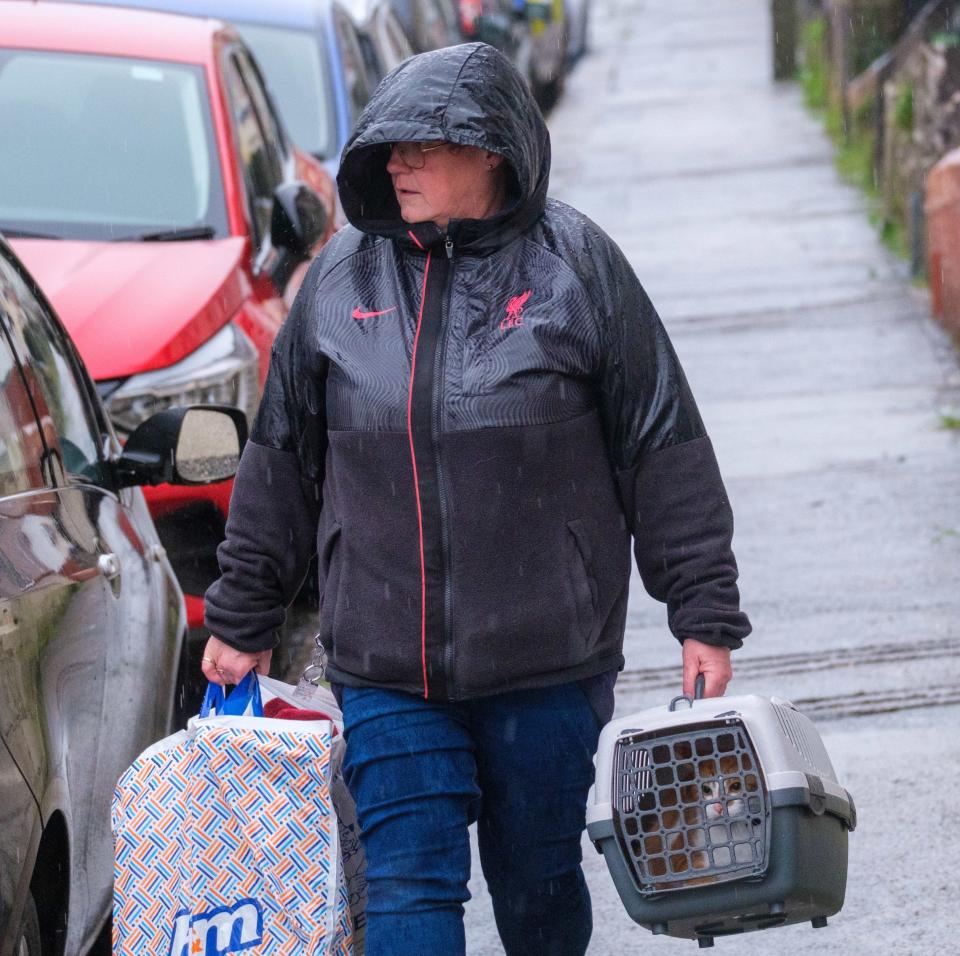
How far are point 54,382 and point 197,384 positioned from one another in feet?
5.80

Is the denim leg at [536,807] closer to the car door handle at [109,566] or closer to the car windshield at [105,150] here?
the car door handle at [109,566]

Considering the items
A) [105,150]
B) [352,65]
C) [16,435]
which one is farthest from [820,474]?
[16,435]

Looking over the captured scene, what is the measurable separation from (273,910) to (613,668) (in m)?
0.67

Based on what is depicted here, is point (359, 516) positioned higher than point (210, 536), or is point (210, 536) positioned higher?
point (359, 516)

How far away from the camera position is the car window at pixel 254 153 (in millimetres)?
6914

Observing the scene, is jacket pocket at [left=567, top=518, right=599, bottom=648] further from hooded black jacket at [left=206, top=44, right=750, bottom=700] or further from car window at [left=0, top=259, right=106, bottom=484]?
car window at [left=0, top=259, right=106, bottom=484]

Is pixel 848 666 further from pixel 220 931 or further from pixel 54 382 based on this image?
pixel 220 931

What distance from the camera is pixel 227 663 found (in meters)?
3.35

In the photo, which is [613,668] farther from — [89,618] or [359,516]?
[89,618]

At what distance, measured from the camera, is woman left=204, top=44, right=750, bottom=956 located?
3076 mm

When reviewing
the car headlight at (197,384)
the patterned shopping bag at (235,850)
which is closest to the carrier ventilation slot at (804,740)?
the patterned shopping bag at (235,850)

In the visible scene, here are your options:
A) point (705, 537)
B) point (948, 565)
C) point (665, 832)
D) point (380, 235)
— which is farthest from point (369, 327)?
point (948, 565)

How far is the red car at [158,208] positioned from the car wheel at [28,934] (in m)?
2.65

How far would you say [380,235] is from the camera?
3.22 meters
